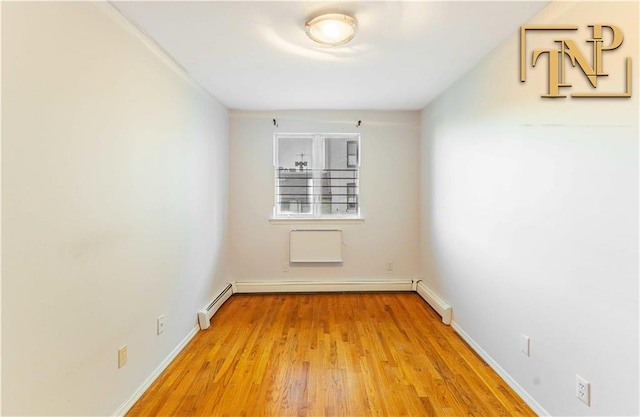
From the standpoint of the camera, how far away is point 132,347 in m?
1.87

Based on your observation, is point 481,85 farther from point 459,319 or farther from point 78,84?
point 78,84

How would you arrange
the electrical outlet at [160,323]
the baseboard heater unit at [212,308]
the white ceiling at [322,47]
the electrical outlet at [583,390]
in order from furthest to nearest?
the baseboard heater unit at [212,308]
the electrical outlet at [160,323]
the white ceiling at [322,47]
the electrical outlet at [583,390]

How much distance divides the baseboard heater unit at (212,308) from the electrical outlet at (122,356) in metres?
1.09

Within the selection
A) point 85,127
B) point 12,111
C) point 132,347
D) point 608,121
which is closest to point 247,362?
point 132,347

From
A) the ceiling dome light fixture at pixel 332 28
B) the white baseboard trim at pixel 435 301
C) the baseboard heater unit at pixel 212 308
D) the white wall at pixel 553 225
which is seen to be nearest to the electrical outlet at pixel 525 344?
the white wall at pixel 553 225

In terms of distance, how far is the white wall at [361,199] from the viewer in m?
3.93

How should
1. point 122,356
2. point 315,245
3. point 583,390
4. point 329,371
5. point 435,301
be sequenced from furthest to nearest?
point 315,245, point 435,301, point 329,371, point 122,356, point 583,390

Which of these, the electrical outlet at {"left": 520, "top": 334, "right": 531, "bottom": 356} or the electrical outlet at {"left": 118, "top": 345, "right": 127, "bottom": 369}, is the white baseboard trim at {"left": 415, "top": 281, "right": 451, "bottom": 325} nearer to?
the electrical outlet at {"left": 520, "top": 334, "right": 531, "bottom": 356}

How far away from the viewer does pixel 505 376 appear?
6.75 feet

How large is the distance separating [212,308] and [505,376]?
8.57ft

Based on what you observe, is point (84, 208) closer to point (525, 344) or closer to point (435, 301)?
point (525, 344)

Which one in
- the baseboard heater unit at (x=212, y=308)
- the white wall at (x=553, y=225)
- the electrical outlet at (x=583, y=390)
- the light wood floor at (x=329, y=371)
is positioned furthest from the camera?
the baseboard heater unit at (x=212, y=308)

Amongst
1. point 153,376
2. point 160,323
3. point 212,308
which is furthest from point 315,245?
point 153,376

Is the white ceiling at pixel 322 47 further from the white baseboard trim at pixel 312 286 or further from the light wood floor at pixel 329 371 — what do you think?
the white baseboard trim at pixel 312 286
